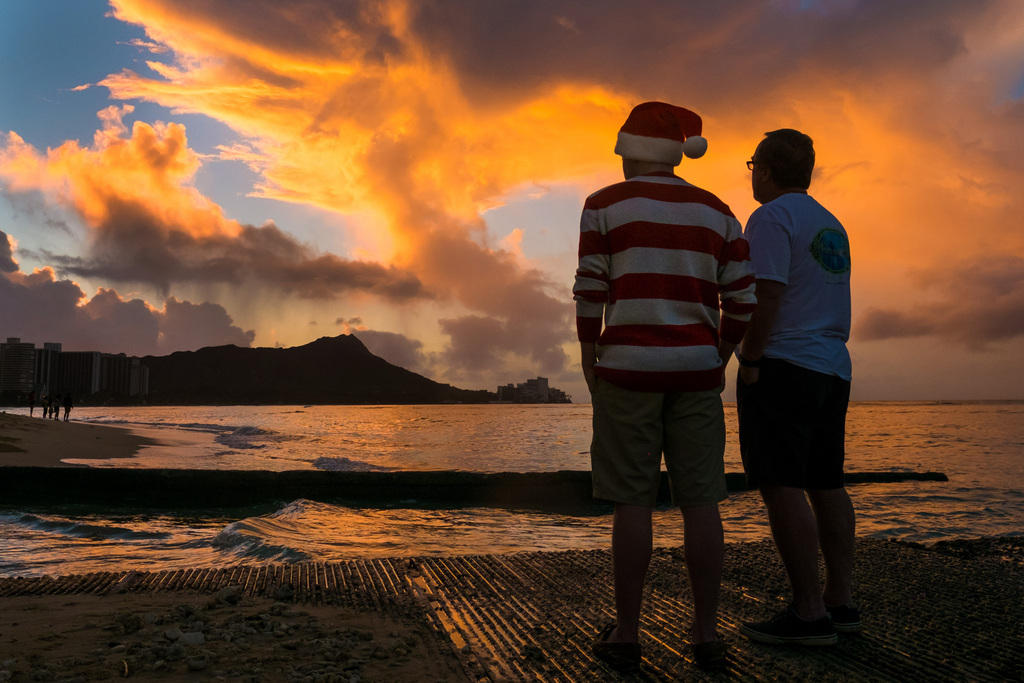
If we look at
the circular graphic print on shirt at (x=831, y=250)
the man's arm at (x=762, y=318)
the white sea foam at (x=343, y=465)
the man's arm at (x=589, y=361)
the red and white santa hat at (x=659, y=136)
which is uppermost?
the red and white santa hat at (x=659, y=136)

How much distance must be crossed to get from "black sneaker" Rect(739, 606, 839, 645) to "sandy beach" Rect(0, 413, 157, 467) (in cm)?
1601

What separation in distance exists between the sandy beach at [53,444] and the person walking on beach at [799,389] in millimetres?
16069

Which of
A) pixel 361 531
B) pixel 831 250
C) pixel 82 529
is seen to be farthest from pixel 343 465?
pixel 831 250

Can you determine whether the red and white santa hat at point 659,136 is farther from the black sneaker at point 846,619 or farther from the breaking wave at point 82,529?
the breaking wave at point 82,529

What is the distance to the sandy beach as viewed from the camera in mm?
16859

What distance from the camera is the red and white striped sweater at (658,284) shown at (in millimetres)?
2432

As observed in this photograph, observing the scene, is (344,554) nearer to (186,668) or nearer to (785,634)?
(186,668)

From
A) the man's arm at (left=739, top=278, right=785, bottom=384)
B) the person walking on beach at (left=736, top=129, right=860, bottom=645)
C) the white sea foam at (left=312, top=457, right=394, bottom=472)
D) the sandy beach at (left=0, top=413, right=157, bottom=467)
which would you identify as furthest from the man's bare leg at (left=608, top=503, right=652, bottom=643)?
the white sea foam at (left=312, top=457, right=394, bottom=472)

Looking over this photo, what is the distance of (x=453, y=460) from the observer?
73.4ft

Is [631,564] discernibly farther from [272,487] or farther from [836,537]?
[272,487]

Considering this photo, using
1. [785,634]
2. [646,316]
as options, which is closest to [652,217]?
[646,316]

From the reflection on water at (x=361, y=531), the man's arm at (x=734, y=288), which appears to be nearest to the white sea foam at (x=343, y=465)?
the reflection on water at (x=361, y=531)

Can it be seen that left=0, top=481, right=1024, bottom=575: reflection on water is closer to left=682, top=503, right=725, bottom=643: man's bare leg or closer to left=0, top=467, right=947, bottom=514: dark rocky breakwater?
left=0, top=467, right=947, bottom=514: dark rocky breakwater

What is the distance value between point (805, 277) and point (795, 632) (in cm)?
144
